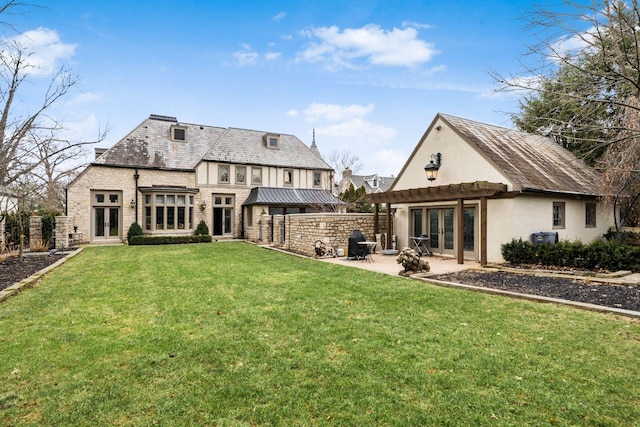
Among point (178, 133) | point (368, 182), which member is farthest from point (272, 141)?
point (368, 182)

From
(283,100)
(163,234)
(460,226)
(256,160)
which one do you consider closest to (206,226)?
(163,234)

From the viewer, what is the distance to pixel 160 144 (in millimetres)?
22328

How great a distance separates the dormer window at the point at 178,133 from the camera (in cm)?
2303

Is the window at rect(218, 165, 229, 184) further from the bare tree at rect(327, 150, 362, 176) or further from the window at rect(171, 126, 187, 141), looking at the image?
the bare tree at rect(327, 150, 362, 176)

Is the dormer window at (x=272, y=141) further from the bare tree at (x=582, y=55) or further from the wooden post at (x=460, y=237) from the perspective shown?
the bare tree at (x=582, y=55)

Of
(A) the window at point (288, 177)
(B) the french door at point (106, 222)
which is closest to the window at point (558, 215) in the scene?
(A) the window at point (288, 177)

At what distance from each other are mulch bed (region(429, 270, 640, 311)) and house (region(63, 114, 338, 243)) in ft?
49.9

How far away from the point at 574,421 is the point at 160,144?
24.2 metres

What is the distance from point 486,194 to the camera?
34.7ft

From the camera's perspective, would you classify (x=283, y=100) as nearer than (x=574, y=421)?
No

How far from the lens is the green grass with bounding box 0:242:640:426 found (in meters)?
2.74

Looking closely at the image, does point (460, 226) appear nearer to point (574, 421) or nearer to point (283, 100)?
point (574, 421)

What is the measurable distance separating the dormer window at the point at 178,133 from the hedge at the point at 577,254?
20779 millimetres

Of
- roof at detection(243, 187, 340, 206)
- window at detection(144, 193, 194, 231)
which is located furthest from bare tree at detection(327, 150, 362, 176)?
window at detection(144, 193, 194, 231)
